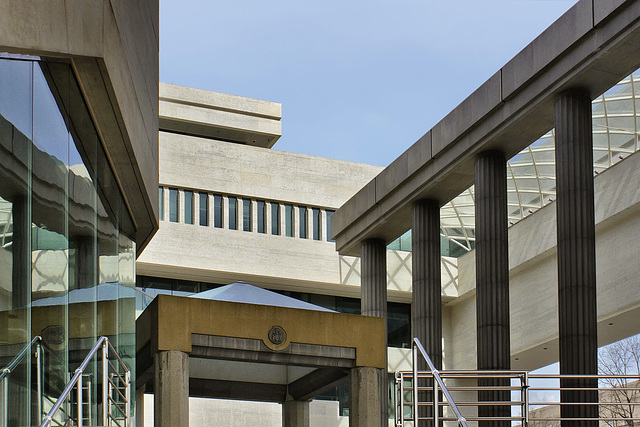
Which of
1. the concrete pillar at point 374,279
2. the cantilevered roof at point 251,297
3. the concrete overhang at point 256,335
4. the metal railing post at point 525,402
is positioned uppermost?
the concrete pillar at point 374,279

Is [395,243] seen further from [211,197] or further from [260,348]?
[260,348]

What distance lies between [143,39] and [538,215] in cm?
2419

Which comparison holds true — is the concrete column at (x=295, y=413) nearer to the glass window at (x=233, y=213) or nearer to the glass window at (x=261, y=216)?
the glass window at (x=233, y=213)

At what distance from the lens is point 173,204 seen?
148 feet

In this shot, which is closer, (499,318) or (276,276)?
(499,318)

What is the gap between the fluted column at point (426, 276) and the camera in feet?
100

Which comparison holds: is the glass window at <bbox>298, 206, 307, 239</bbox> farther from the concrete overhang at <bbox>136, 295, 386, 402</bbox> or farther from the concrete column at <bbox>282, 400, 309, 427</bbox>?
the concrete overhang at <bbox>136, 295, 386, 402</bbox>

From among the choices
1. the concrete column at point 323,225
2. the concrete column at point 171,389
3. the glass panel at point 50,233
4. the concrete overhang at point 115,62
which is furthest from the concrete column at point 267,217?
the glass panel at point 50,233

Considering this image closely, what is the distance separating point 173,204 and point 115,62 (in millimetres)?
31408

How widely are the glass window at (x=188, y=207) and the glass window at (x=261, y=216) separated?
3.48m

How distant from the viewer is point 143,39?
17641 mm

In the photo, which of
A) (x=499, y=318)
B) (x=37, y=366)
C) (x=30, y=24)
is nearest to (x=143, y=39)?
(x=30, y=24)

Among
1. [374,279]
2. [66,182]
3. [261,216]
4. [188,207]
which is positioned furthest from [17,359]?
[261,216]

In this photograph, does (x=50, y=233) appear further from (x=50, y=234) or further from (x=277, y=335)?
(x=277, y=335)
